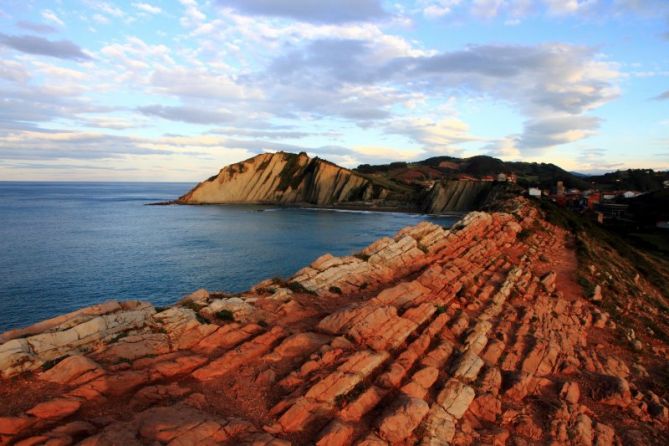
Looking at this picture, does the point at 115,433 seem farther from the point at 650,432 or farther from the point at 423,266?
the point at 423,266

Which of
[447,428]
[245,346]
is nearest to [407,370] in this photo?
[447,428]

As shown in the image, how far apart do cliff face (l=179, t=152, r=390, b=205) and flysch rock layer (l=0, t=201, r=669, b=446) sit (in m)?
114

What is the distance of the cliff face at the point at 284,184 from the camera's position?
13662 cm

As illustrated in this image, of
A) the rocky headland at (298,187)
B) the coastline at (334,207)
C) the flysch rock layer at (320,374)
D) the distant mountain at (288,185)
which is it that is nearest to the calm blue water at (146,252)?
the flysch rock layer at (320,374)

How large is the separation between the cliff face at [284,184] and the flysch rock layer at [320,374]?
11436cm

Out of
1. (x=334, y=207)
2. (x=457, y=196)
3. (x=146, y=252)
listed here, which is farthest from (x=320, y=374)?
(x=334, y=207)

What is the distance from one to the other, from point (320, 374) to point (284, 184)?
129176mm

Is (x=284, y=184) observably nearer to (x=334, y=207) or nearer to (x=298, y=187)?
(x=298, y=187)

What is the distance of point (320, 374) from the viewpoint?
13.2 metres

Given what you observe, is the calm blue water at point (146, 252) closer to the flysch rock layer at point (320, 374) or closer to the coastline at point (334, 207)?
the flysch rock layer at point (320, 374)

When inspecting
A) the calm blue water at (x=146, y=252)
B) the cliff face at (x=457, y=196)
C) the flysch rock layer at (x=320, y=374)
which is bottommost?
the calm blue water at (x=146, y=252)

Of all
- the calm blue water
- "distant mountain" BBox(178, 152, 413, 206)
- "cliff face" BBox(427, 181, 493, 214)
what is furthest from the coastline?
the calm blue water

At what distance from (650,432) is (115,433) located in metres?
16.6

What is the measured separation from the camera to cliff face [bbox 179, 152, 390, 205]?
13662 centimetres
